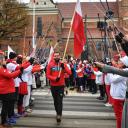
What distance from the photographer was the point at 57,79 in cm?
1116

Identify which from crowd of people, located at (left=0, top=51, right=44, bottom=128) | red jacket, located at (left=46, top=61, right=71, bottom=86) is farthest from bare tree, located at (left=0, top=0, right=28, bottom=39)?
red jacket, located at (left=46, top=61, right=71, bottom=86)

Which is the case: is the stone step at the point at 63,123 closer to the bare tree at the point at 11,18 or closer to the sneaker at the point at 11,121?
the sneaker at the point at 11,121

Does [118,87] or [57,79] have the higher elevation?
[57,79]

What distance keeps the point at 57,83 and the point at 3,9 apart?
36.5 metres

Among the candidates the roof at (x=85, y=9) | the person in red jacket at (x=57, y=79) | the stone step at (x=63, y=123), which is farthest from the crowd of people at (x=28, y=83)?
the roof at (x=85, y=9)

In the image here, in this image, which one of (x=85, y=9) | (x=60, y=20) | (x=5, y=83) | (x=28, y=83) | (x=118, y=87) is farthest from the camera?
(x=85, y=9)

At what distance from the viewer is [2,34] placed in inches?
1817

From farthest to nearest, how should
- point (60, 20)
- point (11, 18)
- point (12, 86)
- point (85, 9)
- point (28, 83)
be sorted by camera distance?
point (85, 9) < point (60, 20) < point (11, 18) < point (28, 83) < point (12, 86)

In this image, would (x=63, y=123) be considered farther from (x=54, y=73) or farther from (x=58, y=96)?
(x=54, y=73)

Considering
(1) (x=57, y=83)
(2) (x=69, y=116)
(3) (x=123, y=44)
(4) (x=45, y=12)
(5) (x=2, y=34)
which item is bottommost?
(2) (x=69, y=116)

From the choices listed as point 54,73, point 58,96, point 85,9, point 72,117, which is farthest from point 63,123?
point 85,9

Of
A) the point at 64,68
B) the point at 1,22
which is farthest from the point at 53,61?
the point at 1,22

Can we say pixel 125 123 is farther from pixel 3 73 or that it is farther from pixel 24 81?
pixel 24 81

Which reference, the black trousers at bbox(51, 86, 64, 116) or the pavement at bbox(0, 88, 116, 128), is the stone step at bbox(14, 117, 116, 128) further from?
the black trousers at bbox(51, 86, 64, 116)
